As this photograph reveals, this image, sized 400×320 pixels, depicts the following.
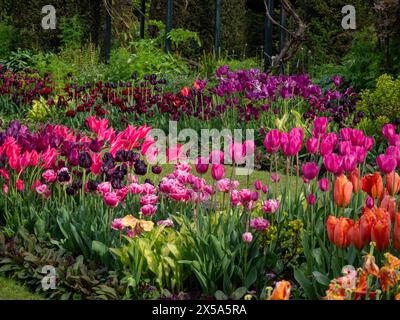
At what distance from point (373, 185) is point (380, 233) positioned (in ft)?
1.95

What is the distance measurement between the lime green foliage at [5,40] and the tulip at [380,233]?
1749 centimetres

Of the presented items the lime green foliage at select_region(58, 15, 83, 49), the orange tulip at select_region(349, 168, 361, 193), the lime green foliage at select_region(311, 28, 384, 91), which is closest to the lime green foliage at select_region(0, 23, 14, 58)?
the lime green foliage at select_region(58, 15, 83, 49)

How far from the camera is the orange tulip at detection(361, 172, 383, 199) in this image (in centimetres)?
333

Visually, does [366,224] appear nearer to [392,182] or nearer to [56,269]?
[392,182]

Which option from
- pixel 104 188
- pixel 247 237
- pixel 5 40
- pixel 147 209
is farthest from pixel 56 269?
pixel 5 40

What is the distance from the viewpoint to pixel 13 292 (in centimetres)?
408

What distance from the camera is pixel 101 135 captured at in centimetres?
473

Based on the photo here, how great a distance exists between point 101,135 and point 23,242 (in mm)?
839

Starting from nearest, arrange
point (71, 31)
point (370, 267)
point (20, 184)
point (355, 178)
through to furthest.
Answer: point (370, 267) → point (355, 178) → point (20, 184) → point (71, 31)

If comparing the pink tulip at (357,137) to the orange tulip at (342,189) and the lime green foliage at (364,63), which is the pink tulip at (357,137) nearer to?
the orange tulip at (342,189)

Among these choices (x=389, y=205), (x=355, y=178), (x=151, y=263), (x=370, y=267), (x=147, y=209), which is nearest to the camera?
(x=370, y=267)

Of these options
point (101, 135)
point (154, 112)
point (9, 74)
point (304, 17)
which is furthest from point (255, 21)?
point (101, 135)

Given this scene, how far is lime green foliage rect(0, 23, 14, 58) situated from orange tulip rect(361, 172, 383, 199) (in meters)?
17.0
